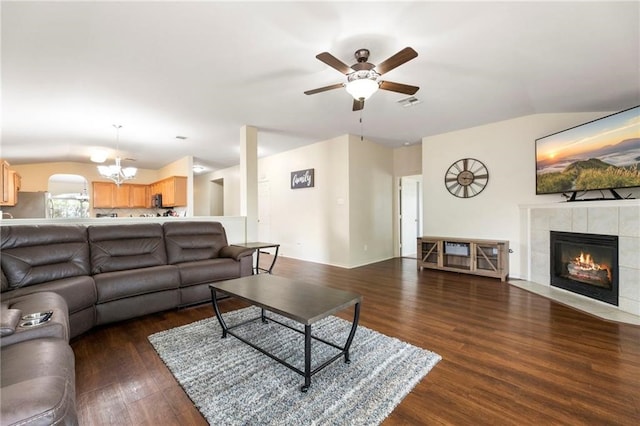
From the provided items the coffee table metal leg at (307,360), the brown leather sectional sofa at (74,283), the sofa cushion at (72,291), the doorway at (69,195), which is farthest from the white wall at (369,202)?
the doorway at (69,195)

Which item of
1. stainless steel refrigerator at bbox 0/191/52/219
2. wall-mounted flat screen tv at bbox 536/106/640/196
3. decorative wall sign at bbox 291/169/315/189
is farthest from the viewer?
stainless steel refrigerator at bbox 0/191/52/219

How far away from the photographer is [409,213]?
7.11m

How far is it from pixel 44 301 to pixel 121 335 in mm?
826

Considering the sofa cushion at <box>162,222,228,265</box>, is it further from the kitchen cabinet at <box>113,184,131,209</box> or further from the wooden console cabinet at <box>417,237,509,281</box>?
the kitchen cabinet at <box>113,184,131,209</box>

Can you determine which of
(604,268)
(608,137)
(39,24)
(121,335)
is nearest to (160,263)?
(121,335)

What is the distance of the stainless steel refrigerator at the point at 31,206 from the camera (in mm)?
6471

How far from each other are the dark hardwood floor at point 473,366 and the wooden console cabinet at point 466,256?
965 millimetres

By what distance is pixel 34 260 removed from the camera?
101 inches

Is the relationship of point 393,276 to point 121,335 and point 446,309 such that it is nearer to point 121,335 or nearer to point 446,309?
point 446,309

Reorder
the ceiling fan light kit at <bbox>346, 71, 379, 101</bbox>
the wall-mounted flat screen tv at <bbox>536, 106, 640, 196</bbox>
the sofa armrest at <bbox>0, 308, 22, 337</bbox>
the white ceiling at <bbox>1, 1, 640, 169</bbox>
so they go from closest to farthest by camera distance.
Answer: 1. the sofa armrest at <bbox>0, 308, 22, 337</bbox>
2. the white ceiling at <bbox>1, 1, 640, 169</bbox>
3. the ceiling fan light kit at <bbox>346, 71, 379, 101</bbox>
4. the wall-mounted flat screen tv at <bbox>536, 106, 640, 196</bbox>

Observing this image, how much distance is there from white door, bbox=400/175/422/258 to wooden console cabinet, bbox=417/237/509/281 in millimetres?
1526

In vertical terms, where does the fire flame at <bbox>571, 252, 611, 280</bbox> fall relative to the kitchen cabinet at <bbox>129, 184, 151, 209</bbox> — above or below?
below

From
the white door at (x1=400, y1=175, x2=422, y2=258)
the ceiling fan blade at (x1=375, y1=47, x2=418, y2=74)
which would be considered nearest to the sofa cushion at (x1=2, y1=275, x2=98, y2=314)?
the ceiling fan blade at (x1=375, y1=47, x2=418, y2=74)

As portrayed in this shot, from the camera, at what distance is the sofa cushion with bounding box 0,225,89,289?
2455mm
